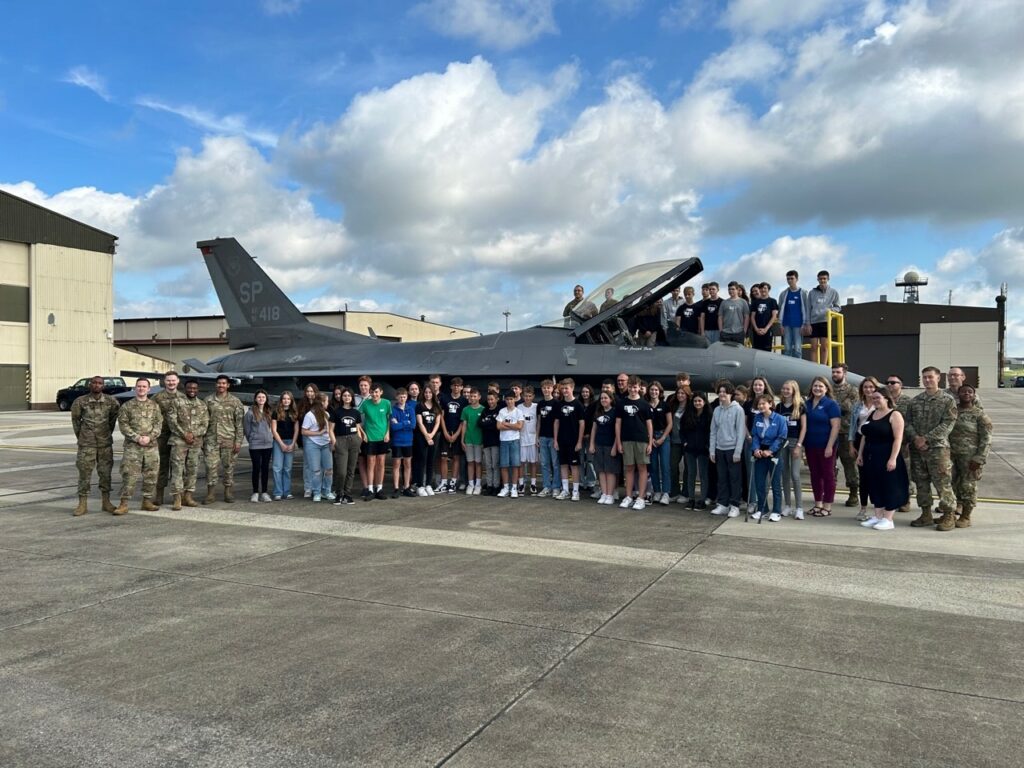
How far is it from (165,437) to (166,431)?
0.08m

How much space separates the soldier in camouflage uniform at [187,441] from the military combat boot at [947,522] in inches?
350

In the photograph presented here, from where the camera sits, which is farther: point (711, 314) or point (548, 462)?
point (711, 314)

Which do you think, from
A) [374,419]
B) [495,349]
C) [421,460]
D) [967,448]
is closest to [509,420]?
[421,460]

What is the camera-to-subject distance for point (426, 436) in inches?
391

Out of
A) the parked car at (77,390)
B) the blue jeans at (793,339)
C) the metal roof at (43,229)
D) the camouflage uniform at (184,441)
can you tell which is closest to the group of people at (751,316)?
the blue jeans at (793,339)

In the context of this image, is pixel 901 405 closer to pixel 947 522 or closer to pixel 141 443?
pixel 947 522

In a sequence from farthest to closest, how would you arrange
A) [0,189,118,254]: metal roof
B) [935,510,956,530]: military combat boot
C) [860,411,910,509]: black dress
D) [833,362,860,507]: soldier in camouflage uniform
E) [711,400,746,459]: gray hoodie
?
[0,189,118,254]: metal roof
[833,362,860,507]: soldier in camouflage uniform
[711,400,746,459]: gray hoodie
[860,411,910,509]: black dress
[935,510,956,530]: military combat boot

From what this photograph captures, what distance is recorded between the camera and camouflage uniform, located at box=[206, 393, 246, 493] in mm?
9297

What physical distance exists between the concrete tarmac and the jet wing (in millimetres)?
4323

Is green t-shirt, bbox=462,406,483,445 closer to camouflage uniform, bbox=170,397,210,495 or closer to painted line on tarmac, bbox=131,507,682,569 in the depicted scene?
painted line on tarmac, bbox=131,507,682,569

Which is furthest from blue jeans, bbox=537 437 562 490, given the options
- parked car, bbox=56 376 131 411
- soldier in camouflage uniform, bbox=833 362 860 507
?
parked car, bbox=56 376 131 411

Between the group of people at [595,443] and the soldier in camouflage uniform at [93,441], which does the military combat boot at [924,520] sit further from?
the soldier in camouflage uniform at [93,441]

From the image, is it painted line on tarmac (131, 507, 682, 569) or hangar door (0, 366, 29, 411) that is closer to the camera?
painted line on tarmac (131, 507, 682, 569)

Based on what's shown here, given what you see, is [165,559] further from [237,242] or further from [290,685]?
[237,242]
